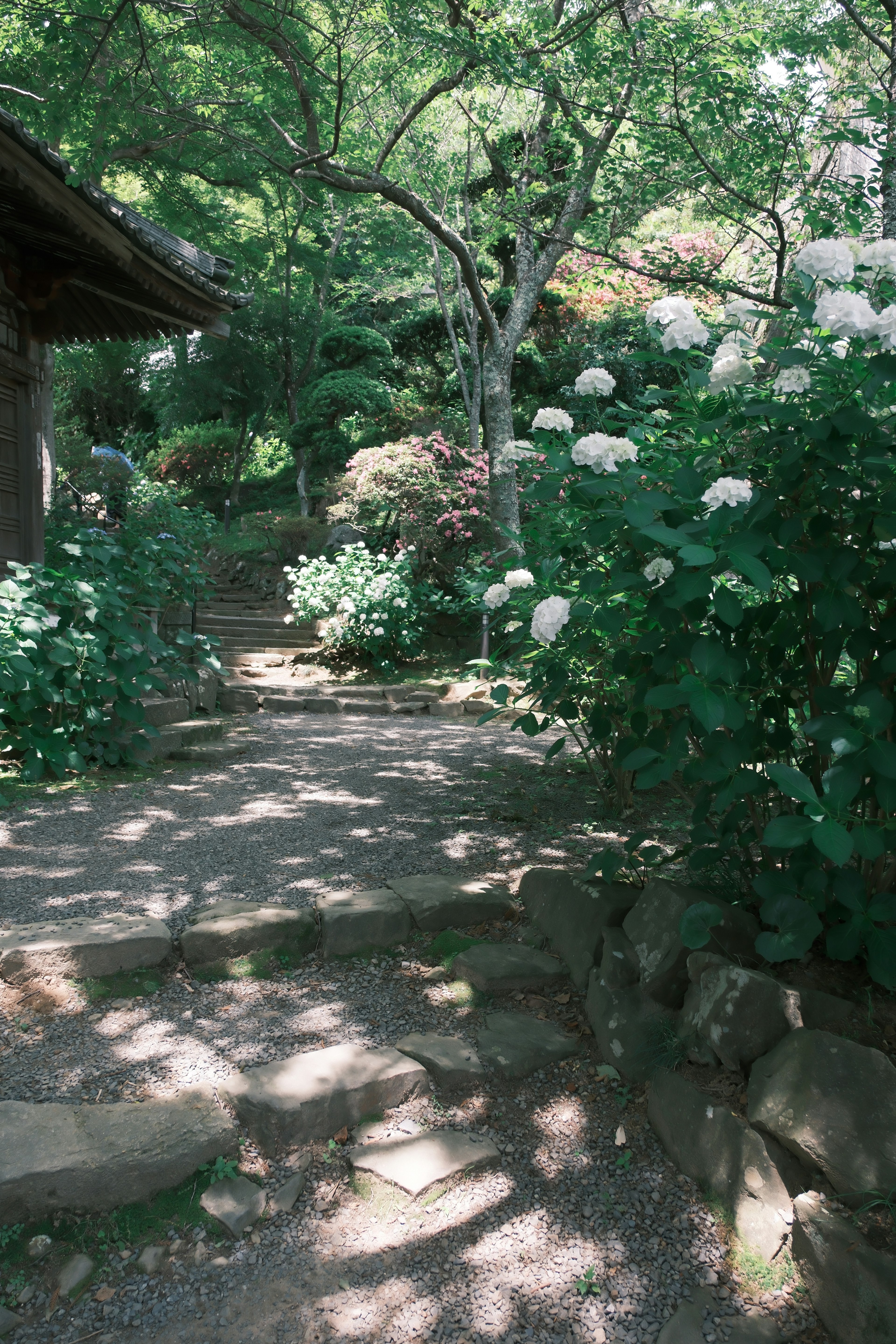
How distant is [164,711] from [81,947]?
3.23 meters

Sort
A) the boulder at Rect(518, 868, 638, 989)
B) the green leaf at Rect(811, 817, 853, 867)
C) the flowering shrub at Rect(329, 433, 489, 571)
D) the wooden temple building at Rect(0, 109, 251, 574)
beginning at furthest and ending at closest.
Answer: the flowering shrub at Rect(329, 433, 489, 571)
the wooden temple building at Rect(0, 109, 251, 574)
the boulder at Rect(518, 868, 638, 989)
the green leaf at Rect(811, 817, 853, 867)

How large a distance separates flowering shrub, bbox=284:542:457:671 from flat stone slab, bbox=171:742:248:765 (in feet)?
11.8

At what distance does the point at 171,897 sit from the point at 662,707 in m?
2.05

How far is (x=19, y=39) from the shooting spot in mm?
7180

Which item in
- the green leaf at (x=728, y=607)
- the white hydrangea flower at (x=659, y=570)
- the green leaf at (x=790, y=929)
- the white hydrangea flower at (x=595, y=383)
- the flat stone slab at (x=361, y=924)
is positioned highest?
the white hydrangea flower at (x=595, y=383)

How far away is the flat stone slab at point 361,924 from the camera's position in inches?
105

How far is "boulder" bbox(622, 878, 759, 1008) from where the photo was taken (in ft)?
6.84

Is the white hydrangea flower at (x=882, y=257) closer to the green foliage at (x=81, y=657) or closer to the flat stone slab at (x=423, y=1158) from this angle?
the flat stone slab at (x=423, y=1158)

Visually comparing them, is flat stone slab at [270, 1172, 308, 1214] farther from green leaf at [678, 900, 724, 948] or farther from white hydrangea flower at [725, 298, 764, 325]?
white hydrangea flower at [725, 298, 764, 325]

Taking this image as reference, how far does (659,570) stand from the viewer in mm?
1711

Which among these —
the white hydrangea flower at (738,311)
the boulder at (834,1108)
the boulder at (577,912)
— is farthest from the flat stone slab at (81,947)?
the white hydrangea flower at (738,311)

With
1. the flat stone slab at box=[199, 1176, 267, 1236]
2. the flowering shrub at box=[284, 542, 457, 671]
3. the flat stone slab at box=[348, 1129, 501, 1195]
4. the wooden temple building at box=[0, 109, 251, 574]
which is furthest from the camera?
the flowering shrub at box=[284, 542, 457, 671]

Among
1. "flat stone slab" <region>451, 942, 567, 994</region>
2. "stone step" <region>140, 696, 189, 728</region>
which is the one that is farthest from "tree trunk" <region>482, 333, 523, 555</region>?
"flat stone slab" <region>451, 942, 567, 994</region>

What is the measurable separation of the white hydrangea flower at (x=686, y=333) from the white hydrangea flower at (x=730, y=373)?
105mm
